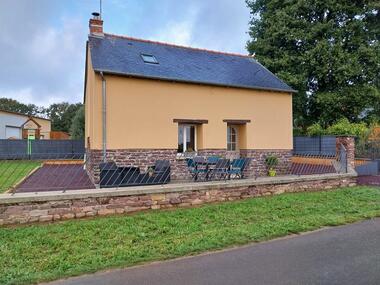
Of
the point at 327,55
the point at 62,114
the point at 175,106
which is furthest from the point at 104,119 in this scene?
the point at 62,114

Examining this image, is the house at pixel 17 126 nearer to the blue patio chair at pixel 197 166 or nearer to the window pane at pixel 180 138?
the window pane at pixel 180 138

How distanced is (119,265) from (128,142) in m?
7.26

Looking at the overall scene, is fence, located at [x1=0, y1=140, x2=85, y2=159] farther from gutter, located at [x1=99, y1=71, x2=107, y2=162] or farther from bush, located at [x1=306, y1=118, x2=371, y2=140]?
bush, located at [x1=306, y1=118, x2=371, y2=140]

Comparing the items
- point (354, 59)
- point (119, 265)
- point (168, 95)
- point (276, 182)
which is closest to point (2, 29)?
point (168, 95)

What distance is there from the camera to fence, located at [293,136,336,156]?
1481 centimetres

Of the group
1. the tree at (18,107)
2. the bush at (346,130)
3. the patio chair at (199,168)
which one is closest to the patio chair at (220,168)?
the patio chair at (199,168)

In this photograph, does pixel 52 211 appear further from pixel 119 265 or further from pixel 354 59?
pixel 354 59

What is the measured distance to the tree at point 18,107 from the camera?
204 feet

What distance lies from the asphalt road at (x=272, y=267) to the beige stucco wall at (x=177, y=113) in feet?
23.6

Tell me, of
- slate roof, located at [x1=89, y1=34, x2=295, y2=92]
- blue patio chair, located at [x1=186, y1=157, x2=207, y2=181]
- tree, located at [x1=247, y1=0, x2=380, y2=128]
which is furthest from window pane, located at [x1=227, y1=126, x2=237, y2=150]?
tree, located at [x1=247, y1=0, x2=380, y2=128]

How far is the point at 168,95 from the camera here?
1203 centimetres

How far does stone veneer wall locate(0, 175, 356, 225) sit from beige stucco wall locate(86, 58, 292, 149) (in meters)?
4.19

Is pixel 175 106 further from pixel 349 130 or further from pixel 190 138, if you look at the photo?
pixel 349 130

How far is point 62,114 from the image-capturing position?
60719mm
